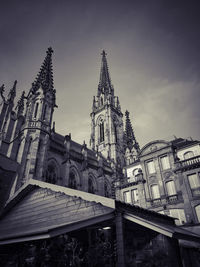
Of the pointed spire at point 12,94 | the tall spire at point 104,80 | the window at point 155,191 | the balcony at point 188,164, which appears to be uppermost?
the tall spire at point 104,80

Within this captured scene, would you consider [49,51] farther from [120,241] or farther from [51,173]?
[120,241]

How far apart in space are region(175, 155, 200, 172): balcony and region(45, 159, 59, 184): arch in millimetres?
15544

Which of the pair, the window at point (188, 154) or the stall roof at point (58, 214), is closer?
the stall roof at point (58, 214)

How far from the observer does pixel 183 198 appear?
19.2 m

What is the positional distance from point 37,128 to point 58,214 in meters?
16.6

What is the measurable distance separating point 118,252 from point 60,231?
7.95 feet

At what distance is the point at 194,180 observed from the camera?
19516 mm

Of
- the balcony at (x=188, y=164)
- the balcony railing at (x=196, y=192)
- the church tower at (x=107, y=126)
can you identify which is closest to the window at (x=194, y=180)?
the balcony railing at (x=196, y=192)

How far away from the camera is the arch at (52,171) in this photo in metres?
24.3

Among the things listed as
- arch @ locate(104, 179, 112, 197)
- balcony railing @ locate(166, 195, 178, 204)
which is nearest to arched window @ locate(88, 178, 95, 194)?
arch @ locate(104, 179, 112, 197)

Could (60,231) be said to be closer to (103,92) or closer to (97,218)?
(97,218)

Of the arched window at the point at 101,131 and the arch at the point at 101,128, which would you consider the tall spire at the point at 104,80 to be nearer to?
the arch at the point at 101,128

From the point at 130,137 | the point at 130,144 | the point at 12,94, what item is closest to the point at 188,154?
the point at 130,144

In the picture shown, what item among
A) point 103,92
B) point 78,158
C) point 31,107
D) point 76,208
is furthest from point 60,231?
point 103,92
